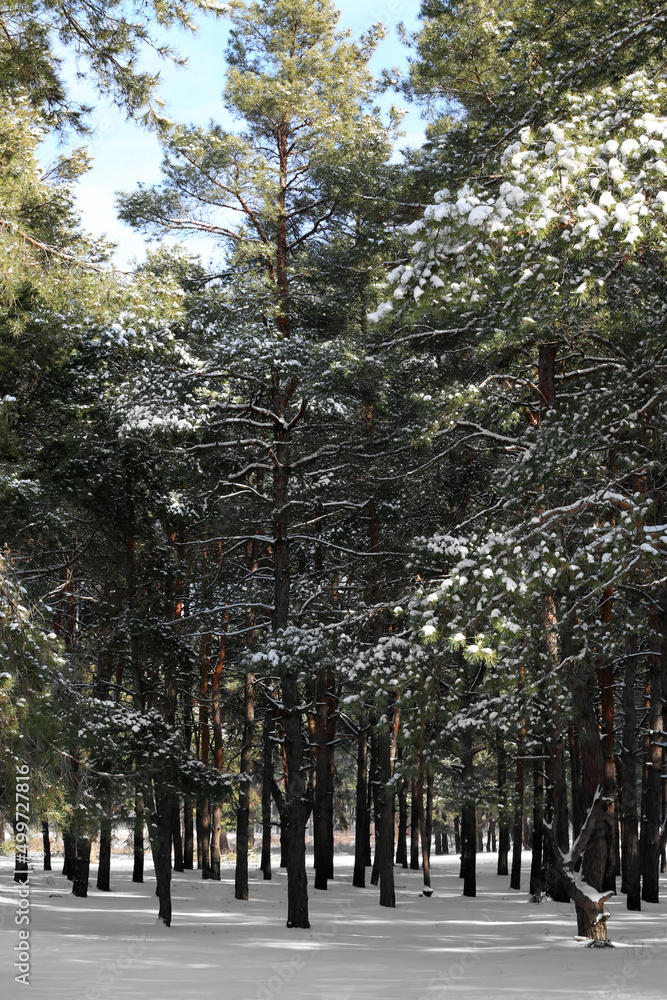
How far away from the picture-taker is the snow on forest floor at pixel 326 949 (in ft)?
30.6

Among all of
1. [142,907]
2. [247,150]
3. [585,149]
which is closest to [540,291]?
[585,149]

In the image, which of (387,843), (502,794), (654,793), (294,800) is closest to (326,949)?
(294,800)

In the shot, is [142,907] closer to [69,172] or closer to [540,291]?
[69,172]

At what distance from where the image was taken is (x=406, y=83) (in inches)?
524

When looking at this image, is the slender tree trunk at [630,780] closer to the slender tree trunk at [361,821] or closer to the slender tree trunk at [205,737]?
the slender tree trunk at [361,821]

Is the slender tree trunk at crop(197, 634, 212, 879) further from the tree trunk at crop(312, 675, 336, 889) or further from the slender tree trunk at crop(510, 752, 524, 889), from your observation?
the slender tree trunk at crop(510, 752, 524, 889)

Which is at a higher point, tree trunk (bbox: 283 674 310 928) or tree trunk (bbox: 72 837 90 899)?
tree trunk (bbox: 283 674 310 928)

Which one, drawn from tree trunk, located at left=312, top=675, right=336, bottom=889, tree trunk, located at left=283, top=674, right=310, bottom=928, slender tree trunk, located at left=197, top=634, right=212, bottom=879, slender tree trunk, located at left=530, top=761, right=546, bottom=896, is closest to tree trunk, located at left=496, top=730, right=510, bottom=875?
slender tree trunk, located at left=530, top=761, right=546, bottom=896

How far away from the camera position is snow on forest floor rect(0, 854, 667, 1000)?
9.31 m

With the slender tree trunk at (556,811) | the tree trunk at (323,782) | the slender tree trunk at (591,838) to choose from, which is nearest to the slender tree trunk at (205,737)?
the tree trunk at (323,782)

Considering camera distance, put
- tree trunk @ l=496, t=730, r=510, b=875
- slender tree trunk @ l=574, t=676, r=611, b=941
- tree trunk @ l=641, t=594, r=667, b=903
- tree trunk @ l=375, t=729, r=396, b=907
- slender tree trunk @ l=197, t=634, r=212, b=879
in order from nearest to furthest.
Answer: slender tree trunk @ l=574, t=676, r=611, b=941, tree trunk @ l=496, t=730, r=510, b=875, tree trunk @ l=641, t=594, r=667, b=903, tree trunk @ l=375, t=729, r=396, b=907, slender tree trunk @ l=197, t=634, r=212, b=879

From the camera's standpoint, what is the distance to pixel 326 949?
1353 cm

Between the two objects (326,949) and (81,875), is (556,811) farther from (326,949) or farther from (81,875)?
(81,875)

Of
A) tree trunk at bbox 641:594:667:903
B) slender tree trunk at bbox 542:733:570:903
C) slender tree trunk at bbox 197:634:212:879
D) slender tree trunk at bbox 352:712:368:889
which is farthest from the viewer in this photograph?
slender tree trunk at bbox 352:712:368:889
